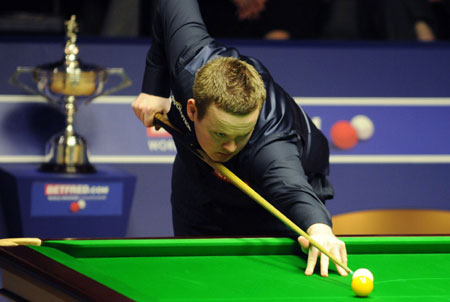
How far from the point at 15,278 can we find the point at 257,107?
2.66 feet

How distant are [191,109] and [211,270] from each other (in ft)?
1.88

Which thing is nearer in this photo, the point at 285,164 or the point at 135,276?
the point at 135,276

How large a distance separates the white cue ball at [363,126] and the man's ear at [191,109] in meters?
2.17

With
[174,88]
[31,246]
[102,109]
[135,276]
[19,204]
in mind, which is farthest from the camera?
[102,109]

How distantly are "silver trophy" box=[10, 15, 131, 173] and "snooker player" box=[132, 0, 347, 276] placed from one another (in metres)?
1.08

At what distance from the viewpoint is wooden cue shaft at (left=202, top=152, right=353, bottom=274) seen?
8.18 ft

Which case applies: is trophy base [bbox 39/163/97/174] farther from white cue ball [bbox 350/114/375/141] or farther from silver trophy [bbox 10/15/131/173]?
white cue ball [bbox 350/114/375/141]

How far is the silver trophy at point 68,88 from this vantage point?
4453mm

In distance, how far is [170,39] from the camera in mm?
3258

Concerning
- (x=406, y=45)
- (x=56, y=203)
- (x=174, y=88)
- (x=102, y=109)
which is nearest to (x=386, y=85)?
(x=406, y=45)

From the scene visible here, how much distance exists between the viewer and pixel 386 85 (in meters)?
4.97

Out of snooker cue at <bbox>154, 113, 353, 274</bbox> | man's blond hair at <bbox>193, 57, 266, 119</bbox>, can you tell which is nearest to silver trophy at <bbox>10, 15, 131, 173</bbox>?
snooker cue at <bbox>154, 113, 353, 274</bbox>

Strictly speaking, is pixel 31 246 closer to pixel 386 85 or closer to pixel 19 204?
pixel 19 204

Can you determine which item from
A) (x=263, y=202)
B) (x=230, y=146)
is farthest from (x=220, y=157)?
(x=263, y=202)
